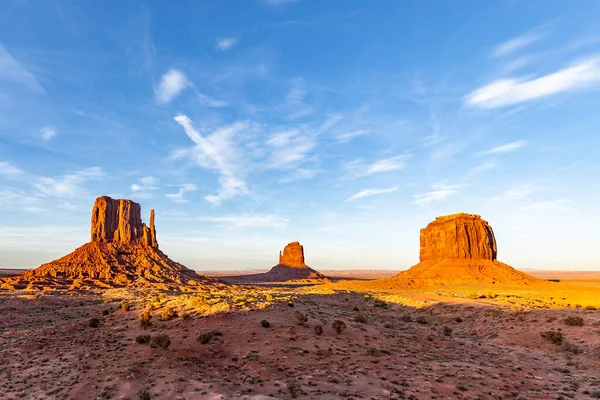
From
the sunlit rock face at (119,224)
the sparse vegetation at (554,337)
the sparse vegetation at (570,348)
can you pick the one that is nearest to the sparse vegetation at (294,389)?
the sparse vegetation at (570,348)

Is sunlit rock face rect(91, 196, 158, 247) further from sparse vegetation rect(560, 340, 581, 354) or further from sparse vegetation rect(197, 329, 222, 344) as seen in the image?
sparse vegetation rect(560, 340, 581, 354)

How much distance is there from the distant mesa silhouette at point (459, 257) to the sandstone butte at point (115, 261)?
76794mm

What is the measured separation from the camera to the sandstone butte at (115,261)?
97812mm

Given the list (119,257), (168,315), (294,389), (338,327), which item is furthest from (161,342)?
(119,257)

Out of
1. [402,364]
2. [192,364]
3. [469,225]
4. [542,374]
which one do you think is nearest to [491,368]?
[542,374]

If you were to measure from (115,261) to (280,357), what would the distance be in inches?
4238

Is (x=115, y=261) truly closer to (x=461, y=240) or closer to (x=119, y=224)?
(x=119, y=224)

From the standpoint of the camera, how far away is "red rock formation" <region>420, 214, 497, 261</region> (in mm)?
136625

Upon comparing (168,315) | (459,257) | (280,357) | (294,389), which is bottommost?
(294,389)

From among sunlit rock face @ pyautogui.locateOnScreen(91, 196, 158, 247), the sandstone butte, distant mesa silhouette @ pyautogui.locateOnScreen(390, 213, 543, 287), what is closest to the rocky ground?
the sandstone butte

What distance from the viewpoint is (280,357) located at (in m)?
24.1

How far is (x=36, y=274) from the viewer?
106 metres

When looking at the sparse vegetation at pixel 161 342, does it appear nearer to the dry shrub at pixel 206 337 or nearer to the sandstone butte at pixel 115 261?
the dry shrub at pixel 206 337

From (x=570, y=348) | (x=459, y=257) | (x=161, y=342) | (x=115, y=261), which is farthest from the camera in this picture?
(x=459, y=257)
